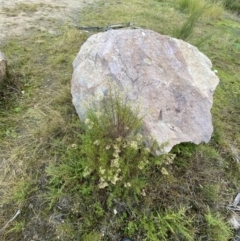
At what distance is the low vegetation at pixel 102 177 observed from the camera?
1.56 meters

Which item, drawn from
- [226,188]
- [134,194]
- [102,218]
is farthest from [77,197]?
[226,188]

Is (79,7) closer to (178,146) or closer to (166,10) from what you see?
(166,10)

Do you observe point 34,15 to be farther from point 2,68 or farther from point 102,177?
point 102,177

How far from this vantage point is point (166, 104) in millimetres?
1856

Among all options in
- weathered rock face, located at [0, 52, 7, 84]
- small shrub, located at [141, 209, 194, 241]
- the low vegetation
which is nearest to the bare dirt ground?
weathered rock face, located at [0, 52, 7, 84]

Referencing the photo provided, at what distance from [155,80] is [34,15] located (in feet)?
8.54

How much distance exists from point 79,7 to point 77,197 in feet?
11.8

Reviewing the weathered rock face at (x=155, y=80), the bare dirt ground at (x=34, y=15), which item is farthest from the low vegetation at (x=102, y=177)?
the bare dirt ground at (x=34, y=15)

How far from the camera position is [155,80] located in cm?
194

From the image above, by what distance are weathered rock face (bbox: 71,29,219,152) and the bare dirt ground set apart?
5.05 ft

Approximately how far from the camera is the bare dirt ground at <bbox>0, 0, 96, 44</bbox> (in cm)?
336

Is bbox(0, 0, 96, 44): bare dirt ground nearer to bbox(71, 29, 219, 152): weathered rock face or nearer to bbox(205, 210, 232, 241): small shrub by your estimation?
bbox(71, 29, 219, 152): weathered rock face

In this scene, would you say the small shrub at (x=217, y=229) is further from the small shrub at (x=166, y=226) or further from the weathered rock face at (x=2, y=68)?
the weathered rock face at (x=2, y=68)

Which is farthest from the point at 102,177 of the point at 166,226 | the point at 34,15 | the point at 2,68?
the point at 34,15
